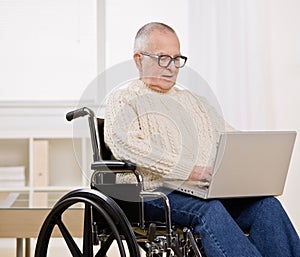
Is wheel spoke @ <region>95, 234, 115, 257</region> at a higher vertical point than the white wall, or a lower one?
lower

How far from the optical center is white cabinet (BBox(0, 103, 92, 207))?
4.41m

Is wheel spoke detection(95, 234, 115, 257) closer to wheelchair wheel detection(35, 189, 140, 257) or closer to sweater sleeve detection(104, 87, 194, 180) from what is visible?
wheelchair wheel detection(35, 189, 140, 257)

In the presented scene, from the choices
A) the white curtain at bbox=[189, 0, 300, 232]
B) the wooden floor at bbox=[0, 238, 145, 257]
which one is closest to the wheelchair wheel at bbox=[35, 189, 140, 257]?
the wooden floor at bbox=[0, 238, 145, 257]

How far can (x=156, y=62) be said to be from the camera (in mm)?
2369

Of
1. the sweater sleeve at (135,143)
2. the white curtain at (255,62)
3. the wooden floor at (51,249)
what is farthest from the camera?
the white curtain at (255,62)

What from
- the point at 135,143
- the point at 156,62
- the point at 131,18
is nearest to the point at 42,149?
the point at 131,18

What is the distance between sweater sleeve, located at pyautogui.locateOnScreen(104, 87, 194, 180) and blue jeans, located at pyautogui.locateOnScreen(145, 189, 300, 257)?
0.29 feet

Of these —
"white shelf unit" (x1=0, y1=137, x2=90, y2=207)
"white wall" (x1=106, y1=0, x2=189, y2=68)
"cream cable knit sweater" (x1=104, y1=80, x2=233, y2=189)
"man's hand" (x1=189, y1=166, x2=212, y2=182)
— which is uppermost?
"white wall" (x1=106, y1=0, x2=189, y2=68)

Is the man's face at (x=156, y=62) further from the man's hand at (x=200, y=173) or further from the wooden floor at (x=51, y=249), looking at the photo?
the wooden floor at (x=51, y=249)

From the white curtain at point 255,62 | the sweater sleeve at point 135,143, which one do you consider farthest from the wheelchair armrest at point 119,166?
the white curtain at point 255,62

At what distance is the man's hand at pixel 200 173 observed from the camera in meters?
2.07

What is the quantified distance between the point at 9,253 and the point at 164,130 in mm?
2042

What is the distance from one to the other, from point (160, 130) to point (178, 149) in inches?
3.5

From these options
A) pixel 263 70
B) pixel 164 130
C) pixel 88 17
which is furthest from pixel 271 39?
pixel 164 130
